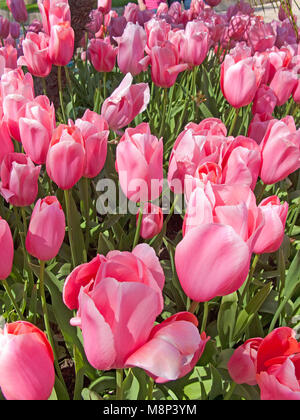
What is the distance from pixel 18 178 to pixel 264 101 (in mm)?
804

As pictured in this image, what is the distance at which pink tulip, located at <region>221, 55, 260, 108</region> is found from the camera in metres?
1.11

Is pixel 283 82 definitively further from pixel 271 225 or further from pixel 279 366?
pixel 279 366

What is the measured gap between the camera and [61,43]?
3.85ft

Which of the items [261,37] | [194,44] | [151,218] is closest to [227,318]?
[151,218]

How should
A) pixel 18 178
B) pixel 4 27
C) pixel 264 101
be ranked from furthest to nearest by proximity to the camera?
pixel 4 27, pixel 264 101, pixel 18 178

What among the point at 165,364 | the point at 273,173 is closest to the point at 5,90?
the point at 273,173

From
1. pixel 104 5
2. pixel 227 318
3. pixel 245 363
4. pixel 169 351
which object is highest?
pixel 104 5

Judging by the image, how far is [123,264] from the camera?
0.41m

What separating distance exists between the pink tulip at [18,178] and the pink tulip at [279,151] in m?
0.43

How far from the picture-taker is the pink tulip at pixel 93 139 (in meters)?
0.74

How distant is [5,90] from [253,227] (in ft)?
2.01

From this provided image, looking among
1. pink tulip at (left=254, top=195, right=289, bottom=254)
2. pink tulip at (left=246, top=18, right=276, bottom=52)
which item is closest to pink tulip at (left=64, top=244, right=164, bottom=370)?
pink tulip at (left=254, top=195, right=289, bottom=254)

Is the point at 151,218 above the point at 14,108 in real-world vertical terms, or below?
below

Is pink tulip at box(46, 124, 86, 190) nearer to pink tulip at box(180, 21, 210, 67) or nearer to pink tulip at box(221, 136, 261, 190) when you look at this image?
pink tulip at box(221, 136, 261, 190)
